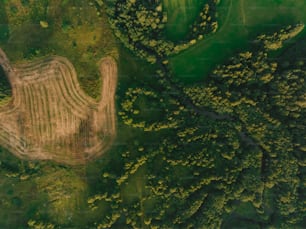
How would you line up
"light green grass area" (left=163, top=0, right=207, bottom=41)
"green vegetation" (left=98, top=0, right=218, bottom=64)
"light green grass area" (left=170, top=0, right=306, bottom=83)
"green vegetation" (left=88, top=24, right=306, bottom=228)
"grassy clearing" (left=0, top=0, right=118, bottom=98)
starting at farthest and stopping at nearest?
"light green grass area" (left=170, top=0, right=306, bottom=83) → "light green grass area" (left=163, top=0, right=207, bottom=41) → "green vegetation" (left=88, top=24, right=306, bottom=228) → "grassy clearing" (left=0, top=0, right=118, bottom=98) → "green vegetation" (left=98, top=0, right=218, bottom=64)

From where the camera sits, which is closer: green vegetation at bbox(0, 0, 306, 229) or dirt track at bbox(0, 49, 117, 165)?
green vegetation at bbox(0, 0, 306, 229)

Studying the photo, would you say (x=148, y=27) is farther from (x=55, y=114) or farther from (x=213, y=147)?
(x=213, y=147)

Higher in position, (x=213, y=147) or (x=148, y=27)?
(x=148, y=27)

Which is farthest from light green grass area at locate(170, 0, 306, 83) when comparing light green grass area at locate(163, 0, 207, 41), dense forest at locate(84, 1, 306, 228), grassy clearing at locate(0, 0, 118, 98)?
grassy clearing at locate(0, 0, 118, 98)

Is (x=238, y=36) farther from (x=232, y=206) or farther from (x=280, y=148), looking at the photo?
(x=232, y=206)

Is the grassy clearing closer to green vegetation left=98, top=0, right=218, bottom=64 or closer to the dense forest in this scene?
green vegetation left=98, top=0, right=218, bottom=64

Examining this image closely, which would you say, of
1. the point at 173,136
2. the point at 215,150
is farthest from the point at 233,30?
→ the point at 173,136
